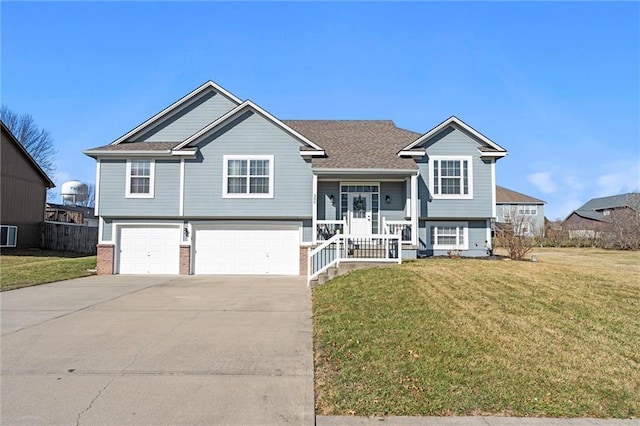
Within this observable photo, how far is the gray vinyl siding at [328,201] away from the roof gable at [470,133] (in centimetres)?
346

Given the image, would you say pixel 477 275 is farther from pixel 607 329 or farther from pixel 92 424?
pixel 92 424

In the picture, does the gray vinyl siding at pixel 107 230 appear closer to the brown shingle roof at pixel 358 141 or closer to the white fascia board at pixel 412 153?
the brown shingle roof at pixel 358 141

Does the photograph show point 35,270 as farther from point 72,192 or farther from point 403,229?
point 72,192

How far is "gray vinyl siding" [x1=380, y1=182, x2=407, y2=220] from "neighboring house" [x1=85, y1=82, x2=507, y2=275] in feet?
0.14

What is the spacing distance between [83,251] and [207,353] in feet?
83.0

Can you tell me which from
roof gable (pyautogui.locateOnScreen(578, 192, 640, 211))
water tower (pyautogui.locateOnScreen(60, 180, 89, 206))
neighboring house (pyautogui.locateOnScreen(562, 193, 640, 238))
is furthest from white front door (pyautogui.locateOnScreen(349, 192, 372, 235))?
water tower (pyautogui.locateOnScreen(60, 180, 89, 206))

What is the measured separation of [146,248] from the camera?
17797 millimetres

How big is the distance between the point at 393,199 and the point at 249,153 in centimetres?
648

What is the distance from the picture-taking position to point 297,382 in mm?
5203

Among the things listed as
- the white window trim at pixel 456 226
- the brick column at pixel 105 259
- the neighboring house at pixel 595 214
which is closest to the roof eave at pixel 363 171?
the white window trim at pixel 456 226

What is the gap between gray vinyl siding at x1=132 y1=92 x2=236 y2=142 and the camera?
63.3 ft

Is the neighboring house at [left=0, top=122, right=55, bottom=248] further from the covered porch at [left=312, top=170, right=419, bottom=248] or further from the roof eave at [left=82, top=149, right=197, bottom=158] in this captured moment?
the covered porch at [left=312, top=170, right=419, bottom=248]

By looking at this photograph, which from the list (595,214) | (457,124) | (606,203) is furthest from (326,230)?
(606,203)

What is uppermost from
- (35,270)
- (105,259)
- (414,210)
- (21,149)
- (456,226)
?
(21,149)
